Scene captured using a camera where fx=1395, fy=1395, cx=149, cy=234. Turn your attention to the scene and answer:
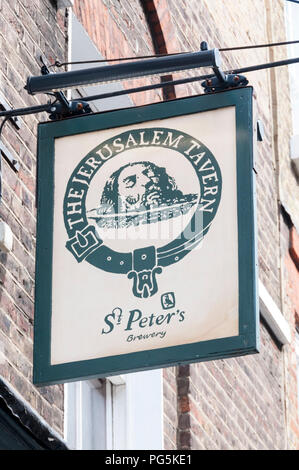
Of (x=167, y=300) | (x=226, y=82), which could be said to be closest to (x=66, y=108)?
(x=226, y=82)

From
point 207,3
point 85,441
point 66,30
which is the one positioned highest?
point 207,3

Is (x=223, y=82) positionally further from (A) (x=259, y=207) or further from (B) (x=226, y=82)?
(A) (x=259, y=207)

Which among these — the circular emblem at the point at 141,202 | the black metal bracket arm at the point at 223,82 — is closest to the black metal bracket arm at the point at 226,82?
the black metal bracket arm at the point at 223,82

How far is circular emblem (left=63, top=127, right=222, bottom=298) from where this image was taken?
5.69 meters

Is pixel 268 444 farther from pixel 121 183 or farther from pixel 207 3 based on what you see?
pixel 121 183

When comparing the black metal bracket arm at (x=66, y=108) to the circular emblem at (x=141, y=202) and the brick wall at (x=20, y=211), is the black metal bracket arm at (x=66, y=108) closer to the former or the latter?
the circular emblem at (x=141, y=202)

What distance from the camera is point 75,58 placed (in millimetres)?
8180

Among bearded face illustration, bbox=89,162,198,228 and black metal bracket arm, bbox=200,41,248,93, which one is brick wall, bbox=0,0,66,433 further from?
black metal bracket arm, bbox=200,41,248,93

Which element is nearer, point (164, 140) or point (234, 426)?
point (164, 140)

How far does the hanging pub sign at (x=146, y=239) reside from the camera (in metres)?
5.53

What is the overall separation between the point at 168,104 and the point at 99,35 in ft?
7.67

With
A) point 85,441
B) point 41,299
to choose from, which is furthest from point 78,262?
point 85,441

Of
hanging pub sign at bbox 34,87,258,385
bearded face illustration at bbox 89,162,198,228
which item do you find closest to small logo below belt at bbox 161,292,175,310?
hanging pub sign at bbox 34,87,258,385

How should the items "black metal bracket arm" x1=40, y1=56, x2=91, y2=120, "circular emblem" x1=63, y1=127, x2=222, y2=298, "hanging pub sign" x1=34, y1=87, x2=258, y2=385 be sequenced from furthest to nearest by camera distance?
"black metal bracket arm" x1=40, y1=56, x2=91, y2=120, "circular emblem" x1=63, y1=127, x2=222, y2=298, "hanging pub sign" x1=34, y1=87, x2=258, y2=385
